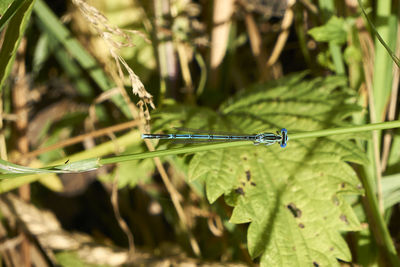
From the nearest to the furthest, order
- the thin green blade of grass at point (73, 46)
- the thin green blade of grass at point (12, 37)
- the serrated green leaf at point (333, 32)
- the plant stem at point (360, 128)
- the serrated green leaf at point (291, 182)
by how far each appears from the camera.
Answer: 1. the plant stem at point (360, 128)
2. the thin green blade of grass at point (12, 37)
3. the serrated green leaf at point (291, 182)
4. the serrated green leaf at point (333, 32)
5. the thin green blade of grass at point (73, 46)

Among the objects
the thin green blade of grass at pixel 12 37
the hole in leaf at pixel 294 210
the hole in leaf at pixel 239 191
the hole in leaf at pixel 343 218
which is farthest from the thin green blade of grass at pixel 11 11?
the hole in leaf at pixel 343 218

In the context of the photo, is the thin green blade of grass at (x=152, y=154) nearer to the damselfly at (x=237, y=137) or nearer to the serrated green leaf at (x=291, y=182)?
the damselfly at (x=237, y=137)

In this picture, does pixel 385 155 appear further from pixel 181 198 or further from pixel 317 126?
pixel 181 198

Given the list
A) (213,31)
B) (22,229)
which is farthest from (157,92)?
(22,229)

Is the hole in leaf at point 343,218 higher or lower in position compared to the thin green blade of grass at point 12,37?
lower

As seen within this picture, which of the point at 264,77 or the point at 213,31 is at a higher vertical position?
the point at 213,31

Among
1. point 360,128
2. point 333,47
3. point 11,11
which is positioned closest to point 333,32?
point 333,47

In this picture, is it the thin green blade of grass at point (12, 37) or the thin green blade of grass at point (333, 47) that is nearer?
the thin green blade of grass at point (12, 37)
